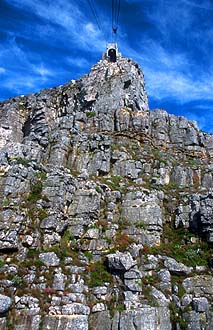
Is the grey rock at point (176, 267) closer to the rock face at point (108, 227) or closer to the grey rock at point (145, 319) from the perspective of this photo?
the rock face at point (108, 227)

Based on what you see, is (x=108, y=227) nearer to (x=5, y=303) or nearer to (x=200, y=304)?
(x=200, y=304)

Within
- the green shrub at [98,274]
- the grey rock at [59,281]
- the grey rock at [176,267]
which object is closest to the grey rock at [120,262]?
the green shrub at [98,274]

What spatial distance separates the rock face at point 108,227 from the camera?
17625 millimetres

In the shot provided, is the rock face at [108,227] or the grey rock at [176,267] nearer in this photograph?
the rock face at [108,227]

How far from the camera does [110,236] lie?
22625mm

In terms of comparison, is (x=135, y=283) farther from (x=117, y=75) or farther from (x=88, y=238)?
(x=117, y=75)

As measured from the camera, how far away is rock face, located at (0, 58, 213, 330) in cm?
1762

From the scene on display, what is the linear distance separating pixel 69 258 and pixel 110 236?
3.75 m

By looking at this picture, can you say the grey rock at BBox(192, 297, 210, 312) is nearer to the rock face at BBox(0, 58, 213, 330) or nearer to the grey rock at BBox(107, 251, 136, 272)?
the rock face at BBox(0, 58, 213, 330)

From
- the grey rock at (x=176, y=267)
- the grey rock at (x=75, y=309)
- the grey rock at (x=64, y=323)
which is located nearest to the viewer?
the grey rock at (x=64, y=323)

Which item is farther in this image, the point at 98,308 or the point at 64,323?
the point at 98,308

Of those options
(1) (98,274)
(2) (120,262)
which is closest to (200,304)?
(2) (120,262)

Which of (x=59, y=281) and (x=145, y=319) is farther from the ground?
(x=59, y=281)

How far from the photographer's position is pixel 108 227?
23375 mm
